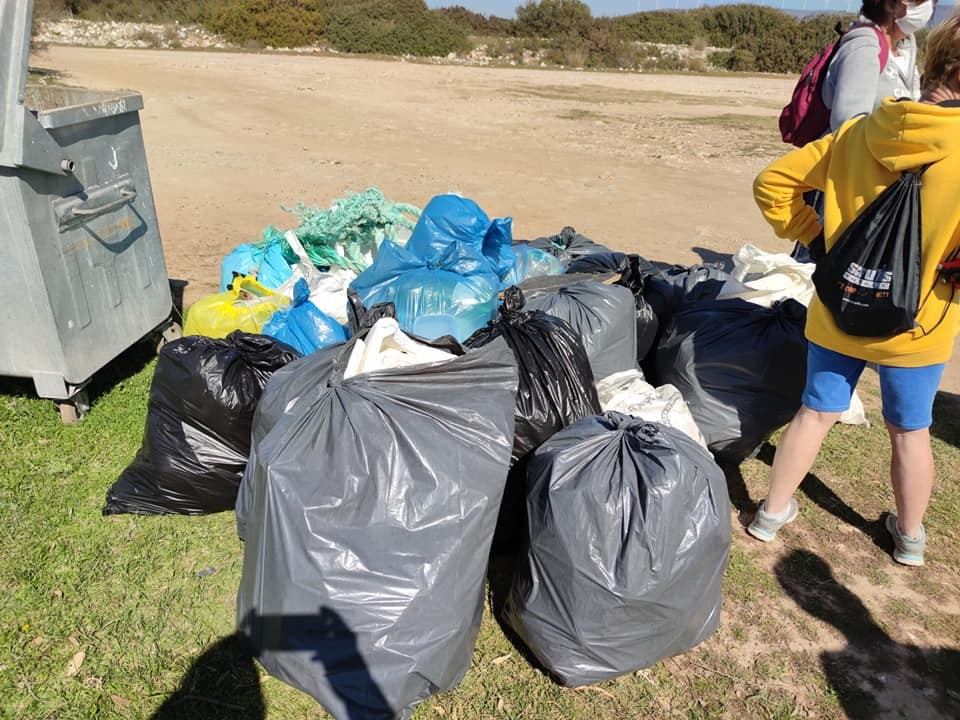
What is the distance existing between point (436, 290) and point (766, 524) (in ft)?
4.99

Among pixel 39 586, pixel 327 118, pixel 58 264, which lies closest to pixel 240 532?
pixel 39 586

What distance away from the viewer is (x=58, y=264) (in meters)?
2.66

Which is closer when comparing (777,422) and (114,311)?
(777,422)

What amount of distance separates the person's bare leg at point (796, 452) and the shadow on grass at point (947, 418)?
1.32 metres

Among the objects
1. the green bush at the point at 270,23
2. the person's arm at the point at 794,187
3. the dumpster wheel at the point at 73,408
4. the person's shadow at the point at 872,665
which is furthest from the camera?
the green bush at the point at 270,23

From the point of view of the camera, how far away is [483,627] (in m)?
2.13

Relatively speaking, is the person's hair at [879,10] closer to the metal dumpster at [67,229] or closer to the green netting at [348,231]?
the green netting at [348,231]

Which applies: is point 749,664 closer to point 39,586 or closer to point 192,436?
point 192,436

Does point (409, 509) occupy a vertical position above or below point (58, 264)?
below

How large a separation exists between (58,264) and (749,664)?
2727 mm

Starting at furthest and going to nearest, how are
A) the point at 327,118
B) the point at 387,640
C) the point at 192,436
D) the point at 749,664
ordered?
the point at 327,118, the point at 192,436, the point at 749,664, the point at 387,640

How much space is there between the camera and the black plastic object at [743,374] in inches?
107

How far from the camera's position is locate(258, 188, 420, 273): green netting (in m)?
3.76

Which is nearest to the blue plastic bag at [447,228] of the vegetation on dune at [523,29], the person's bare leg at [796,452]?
the person's bare leg at [796,452]
